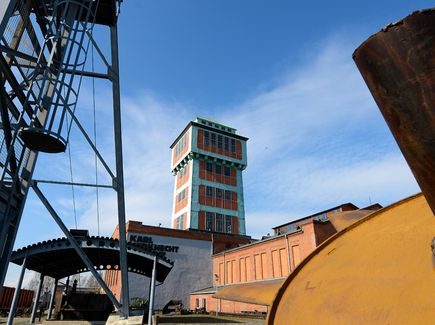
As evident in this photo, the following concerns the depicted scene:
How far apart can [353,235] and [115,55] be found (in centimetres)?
937

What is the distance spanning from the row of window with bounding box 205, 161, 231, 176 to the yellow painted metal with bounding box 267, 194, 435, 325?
128 feet

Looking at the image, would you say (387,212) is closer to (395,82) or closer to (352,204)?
(395,82)

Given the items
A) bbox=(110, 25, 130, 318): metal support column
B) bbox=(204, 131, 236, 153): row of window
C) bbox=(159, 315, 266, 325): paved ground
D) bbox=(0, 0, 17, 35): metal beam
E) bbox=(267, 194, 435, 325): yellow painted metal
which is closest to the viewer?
bbox=(267, 194, 435, 325): yellow painted metal

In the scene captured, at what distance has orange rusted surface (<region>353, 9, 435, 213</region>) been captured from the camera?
841 millimetres

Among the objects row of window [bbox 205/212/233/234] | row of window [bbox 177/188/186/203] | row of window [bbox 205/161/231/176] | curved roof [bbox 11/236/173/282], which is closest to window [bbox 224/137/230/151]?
row of window [bbox 205/161/231/176]

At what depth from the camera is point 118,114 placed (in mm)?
10109

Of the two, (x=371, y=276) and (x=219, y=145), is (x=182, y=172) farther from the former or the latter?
(x=371, y=276)

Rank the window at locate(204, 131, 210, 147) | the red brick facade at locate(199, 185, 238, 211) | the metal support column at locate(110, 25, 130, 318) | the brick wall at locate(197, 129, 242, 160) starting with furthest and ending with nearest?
1. the window at locate(204, 131, 210, 147)
2. the brick wall at locate(197, 129, 242, 160)
3. the red brick facade at locate(199, 185, 238, 211)
4. the metal support column at locate(110, 25, 130, 318)

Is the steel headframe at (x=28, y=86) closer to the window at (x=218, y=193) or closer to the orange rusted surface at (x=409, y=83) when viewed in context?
the orange rusted surface at (x=409, y=83)

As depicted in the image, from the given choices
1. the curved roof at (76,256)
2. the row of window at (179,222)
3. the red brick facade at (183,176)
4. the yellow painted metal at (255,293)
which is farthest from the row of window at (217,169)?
the yellow painted metal at (255,293)

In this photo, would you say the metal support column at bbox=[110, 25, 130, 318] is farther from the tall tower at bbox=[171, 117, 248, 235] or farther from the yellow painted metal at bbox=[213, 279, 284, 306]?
the tall tower at bbox=[171, 117, 248, 235]

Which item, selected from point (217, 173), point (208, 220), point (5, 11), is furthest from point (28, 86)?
point (217, 173)

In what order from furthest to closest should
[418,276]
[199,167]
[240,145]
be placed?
[240,145], [199,167], [418,276]

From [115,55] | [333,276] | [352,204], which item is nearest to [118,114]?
[115,55]
